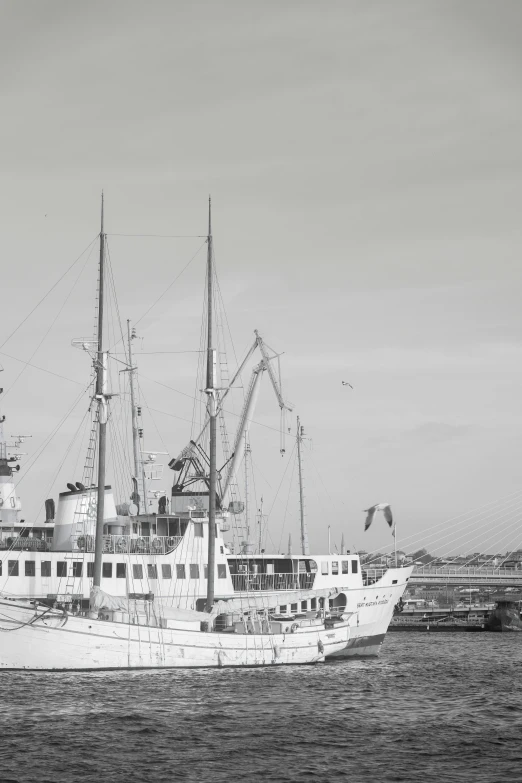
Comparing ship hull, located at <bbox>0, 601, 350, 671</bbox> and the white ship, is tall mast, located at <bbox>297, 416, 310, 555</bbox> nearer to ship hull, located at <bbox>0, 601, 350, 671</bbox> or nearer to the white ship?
the white ship

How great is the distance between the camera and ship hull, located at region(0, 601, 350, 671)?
5162cm

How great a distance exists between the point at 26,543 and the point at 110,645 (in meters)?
14.0

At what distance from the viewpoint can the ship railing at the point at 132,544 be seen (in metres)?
65.6

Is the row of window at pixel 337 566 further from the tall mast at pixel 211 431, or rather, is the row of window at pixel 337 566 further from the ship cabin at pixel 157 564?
the tall mast at pixel 211 431

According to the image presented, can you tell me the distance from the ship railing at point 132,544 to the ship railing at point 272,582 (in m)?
6.26

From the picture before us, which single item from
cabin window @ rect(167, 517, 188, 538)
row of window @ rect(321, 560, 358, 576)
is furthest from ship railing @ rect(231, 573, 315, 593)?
cabin window @ rect(167, 517, 188, 538)

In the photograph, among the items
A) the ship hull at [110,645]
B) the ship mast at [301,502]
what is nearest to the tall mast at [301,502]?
the ship mast at [301,502]

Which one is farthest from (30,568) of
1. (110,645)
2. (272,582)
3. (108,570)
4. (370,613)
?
(370,613)

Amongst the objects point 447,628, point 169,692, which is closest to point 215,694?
point 169,692

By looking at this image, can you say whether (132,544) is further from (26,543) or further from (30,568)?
(30,568)

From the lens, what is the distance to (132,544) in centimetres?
6681

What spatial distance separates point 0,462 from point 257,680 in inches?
1118

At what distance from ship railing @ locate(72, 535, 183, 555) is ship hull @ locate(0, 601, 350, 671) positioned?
1070cm

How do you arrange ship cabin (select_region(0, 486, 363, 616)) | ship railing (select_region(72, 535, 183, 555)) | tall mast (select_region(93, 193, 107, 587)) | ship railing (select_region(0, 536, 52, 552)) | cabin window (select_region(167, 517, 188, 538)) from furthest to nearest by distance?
cabin window (select_region(167, 517, 188, 538))
ship railing (select_region(72, 535, 183, 555))
ship railing (select_region(0, 536, 52, 552))
ship cabin (select_region(0, 486, 363, 616))
tall mast (select_region(93, 193, 107, 587))
